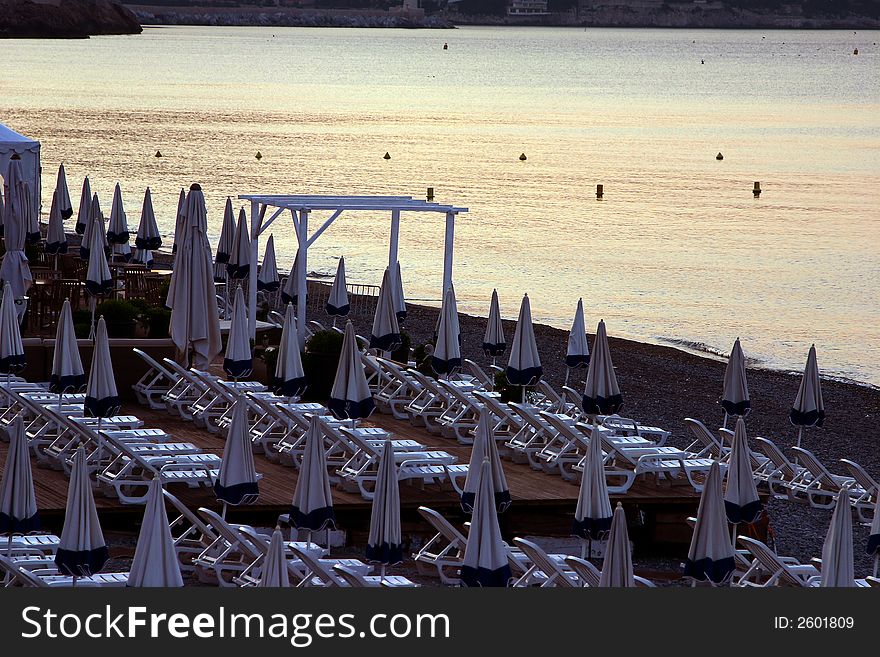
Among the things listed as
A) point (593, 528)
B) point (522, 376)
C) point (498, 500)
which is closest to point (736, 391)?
point (522, 376)

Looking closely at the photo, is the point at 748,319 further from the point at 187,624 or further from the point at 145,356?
the point at 187,624

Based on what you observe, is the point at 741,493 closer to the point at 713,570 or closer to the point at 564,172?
the point at 713,570

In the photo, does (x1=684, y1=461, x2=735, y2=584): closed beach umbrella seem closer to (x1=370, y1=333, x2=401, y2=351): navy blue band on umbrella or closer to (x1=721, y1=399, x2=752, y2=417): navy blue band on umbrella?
(x1=721, y1=399, x2=752, y2=417): navy blue band on umbrella

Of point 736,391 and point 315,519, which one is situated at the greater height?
point 315,519

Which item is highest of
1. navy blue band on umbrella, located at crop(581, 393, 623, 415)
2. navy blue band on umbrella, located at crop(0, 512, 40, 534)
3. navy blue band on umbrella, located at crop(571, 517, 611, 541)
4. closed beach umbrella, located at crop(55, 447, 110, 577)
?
closed beach umbrella, located at crop(55, 447, 110, 577)

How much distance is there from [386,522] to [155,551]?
1.71m

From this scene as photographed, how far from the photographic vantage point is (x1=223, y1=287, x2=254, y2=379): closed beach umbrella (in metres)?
13.8

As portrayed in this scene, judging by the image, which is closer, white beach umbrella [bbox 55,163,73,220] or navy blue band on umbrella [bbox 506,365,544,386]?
navy blue band on umbrella [bbox 506,365,544,386]

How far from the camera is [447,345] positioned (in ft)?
49.7

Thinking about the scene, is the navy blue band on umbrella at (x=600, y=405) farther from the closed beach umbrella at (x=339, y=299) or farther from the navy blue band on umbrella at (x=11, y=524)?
the closed beach umbrella at (x=339, y=299)

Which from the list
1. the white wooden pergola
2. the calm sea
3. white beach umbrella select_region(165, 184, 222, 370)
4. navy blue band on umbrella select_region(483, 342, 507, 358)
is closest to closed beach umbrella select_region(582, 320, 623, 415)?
navy blue band on umbrella select_region(483, 342, 507, 358)

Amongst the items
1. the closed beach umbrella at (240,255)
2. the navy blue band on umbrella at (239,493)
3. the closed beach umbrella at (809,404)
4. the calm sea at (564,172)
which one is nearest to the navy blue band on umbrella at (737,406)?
the closed beach umbrella at (809,404)

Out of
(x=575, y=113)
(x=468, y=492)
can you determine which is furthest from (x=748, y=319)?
(x=575, y=113)

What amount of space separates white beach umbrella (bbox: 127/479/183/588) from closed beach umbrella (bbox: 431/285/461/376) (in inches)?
283
